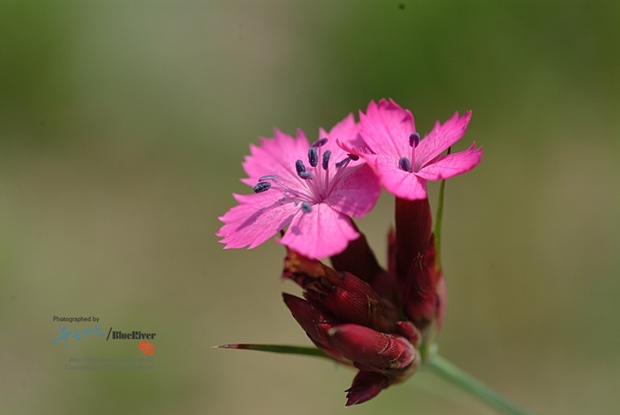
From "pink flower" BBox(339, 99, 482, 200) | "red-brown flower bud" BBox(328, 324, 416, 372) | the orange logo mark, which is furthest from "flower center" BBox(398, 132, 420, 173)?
the orange logo mark

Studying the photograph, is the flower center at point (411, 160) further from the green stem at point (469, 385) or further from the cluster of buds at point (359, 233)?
the green stem at point (469, 385)

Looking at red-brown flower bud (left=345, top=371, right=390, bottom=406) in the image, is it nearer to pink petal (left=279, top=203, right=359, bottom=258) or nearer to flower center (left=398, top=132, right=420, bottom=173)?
pink petal (left=279, top=203, right=359, bottom=258)

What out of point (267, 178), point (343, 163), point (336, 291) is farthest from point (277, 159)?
point (336, 291)

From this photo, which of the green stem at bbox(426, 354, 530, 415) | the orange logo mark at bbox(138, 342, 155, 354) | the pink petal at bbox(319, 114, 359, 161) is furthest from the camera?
the orange logo mark at bbox(138, 342, 155, 354)

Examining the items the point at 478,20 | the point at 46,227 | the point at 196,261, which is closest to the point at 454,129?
the point at 196,261

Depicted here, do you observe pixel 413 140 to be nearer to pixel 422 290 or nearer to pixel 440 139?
pixel 440 139

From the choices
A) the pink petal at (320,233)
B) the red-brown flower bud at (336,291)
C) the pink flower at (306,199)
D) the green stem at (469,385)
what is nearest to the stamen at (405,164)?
the pink flower at (306,199)
